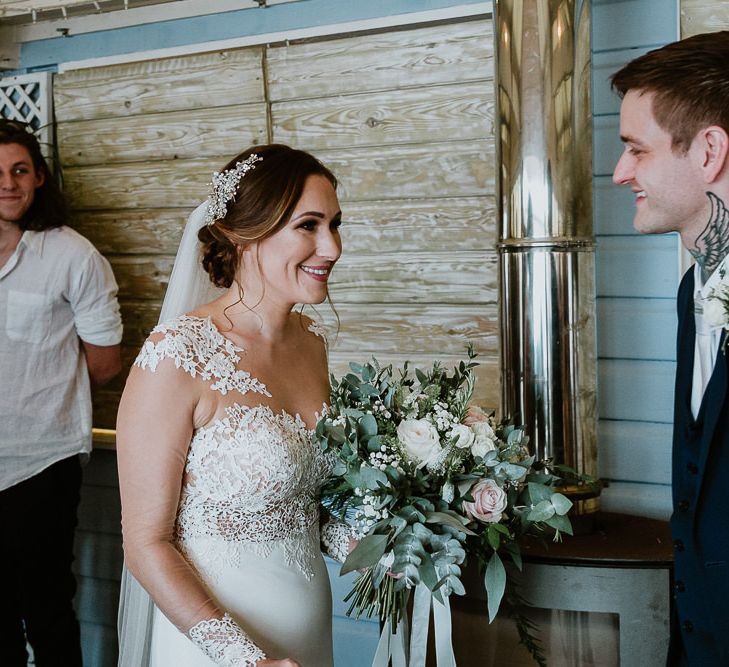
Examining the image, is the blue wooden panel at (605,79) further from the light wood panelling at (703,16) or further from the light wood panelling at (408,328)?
the light wood panelling at (408,328)

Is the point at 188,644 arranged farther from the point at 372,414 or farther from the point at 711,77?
the point at 711,77

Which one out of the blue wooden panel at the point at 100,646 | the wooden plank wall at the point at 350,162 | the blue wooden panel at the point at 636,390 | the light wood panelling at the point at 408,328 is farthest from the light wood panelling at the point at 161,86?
the blue wooden panel at the point at 100,646

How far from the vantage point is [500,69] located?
7.62ft

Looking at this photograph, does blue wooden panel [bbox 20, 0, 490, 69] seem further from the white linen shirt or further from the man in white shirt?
the white linen shirt

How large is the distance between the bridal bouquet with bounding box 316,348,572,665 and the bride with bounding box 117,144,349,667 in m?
0.14

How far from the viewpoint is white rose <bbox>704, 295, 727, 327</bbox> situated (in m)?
1.46

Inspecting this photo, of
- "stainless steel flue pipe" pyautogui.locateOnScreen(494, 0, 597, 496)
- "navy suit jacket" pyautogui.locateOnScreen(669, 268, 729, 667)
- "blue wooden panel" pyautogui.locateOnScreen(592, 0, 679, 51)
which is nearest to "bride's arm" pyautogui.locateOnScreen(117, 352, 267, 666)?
"navy suit jacket" pyautogui.locateOnScreen(669, 268, 729, 667)

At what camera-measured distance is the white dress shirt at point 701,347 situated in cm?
165

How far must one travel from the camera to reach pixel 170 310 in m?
2.22

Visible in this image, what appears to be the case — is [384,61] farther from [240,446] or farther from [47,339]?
[240,446]

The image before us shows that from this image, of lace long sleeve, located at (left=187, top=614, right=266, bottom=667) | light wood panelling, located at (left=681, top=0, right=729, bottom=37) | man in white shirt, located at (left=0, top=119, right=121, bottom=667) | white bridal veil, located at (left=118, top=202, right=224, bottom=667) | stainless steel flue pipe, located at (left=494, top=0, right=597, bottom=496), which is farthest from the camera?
man in white shirt, located at (left=0, top=119, right=121, bottom=667)

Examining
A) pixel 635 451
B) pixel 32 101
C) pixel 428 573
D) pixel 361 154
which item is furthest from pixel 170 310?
pixel 32 101

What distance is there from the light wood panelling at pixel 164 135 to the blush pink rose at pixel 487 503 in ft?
5.99

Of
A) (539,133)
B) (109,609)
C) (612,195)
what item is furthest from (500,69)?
(109,609)
